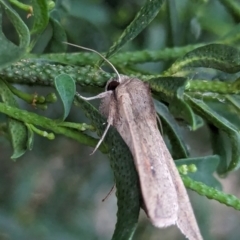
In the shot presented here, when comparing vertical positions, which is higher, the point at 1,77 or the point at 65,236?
the point at 1,77

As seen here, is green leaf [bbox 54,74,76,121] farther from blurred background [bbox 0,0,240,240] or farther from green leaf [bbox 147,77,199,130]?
blurred background [bbox 0,0,240,240]

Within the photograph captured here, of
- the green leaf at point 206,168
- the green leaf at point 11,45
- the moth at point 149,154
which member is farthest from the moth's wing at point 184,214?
the green leaf at point 11,45

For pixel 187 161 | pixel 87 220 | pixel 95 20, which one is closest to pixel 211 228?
pixel 87 220

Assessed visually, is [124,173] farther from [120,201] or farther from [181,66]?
[181,66]

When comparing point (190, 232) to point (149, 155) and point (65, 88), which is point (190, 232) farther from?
point (65, 88)

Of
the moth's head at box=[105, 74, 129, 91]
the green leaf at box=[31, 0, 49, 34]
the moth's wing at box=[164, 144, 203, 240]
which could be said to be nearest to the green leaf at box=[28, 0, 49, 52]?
the green leaf at box=[31, 0, 49, 34]

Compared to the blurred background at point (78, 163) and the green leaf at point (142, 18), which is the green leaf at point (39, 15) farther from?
the blurred background at point (78, 163)

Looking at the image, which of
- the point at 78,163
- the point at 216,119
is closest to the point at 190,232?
the point at 216,119
